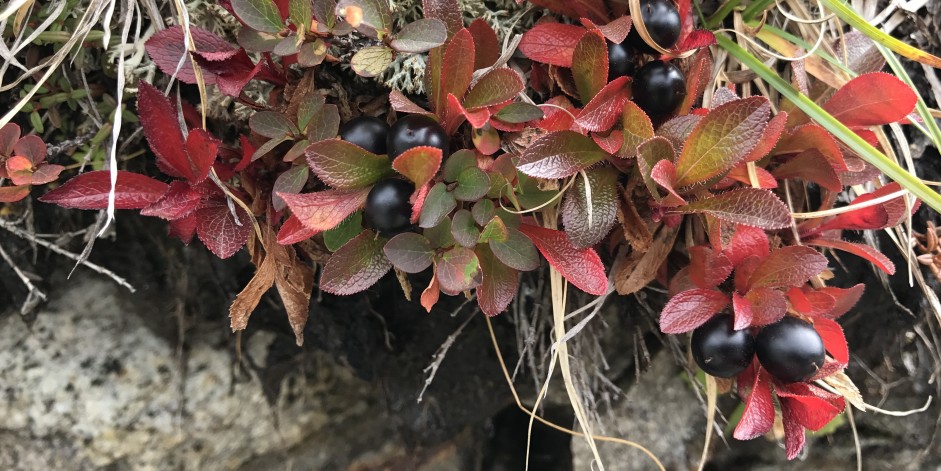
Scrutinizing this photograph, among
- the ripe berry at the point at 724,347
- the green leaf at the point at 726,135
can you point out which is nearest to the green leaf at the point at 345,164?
the green leaf at the point at 726,135

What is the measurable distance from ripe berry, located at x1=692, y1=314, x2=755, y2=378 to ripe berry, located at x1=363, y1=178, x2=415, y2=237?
49 centimetres

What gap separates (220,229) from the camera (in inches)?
33.7

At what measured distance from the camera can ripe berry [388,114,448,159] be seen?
2.47ft

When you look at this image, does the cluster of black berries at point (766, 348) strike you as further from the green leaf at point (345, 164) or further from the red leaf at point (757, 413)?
the green leaf at point (345, 164)

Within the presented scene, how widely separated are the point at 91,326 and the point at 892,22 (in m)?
1.77

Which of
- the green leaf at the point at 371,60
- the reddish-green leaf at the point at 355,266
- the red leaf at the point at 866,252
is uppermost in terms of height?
the green leaf at the point at 371,60

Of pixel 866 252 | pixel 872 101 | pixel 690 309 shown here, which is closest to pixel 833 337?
pixel 866 252

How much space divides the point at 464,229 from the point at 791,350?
50 centimetres

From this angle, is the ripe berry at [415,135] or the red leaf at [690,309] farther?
the red leaf at [690,309]

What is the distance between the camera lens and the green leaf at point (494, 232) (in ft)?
2.46

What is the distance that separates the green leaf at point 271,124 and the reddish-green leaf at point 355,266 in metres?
0.18

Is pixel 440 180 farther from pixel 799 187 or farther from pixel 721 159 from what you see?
pixel 799 187

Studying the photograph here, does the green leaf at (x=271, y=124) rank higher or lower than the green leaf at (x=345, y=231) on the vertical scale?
higher

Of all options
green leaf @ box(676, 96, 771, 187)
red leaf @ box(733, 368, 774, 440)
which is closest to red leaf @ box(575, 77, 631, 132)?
green leaf @ box(676, 96, 771, 187)
